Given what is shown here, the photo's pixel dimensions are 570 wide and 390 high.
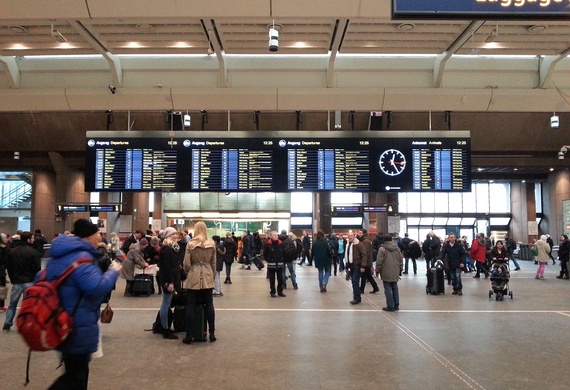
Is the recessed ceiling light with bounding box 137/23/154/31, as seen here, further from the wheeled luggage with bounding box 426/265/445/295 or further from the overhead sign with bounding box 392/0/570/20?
the wheeled luggage with bounding box 426/265/445/295

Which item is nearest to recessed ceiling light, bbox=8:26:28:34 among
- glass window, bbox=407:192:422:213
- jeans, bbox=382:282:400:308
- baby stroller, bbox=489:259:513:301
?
jeans, bbox=382:282:400:308

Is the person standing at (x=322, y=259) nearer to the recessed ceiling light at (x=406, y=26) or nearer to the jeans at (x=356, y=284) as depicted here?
the jeans at (x=356, y=284)

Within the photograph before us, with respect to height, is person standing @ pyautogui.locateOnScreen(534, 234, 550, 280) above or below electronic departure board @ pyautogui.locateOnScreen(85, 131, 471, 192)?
below

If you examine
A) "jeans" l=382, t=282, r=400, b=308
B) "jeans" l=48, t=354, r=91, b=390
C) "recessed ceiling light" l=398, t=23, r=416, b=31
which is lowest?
"jeans" l=382, t=282, r=400, b=308

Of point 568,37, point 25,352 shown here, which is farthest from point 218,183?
point 568,37

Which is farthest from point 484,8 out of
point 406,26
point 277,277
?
point 277,277

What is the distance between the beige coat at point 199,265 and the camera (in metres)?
6.72

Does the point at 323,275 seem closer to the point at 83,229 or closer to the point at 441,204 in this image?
the point at 83,229

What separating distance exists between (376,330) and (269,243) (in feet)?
16.1

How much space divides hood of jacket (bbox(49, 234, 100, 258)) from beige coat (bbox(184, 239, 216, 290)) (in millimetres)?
3341

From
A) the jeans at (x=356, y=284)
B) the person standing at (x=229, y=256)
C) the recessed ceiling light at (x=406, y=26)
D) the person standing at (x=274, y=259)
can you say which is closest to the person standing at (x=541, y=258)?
the jeans at (x=356, y=284)

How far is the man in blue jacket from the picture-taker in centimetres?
328

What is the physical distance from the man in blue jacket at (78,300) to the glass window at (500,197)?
37.7 meters

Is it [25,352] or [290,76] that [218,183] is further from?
[25,352]
